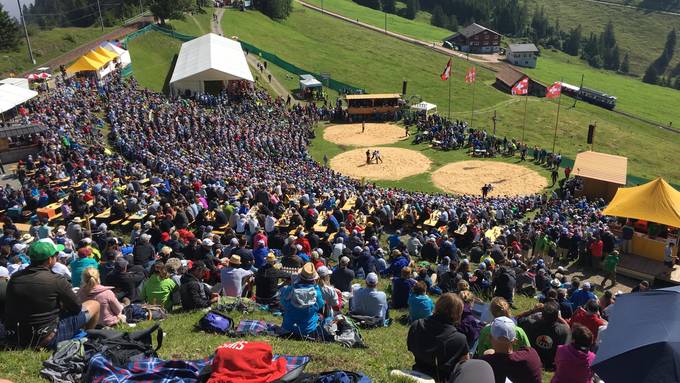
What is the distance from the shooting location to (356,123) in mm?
57125

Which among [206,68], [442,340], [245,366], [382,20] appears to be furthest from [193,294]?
[382,20]

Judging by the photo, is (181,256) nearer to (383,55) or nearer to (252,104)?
(252,104)

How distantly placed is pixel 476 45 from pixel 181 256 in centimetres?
11276

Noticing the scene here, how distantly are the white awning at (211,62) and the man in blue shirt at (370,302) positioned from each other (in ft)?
144

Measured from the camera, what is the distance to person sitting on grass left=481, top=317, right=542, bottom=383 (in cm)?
702

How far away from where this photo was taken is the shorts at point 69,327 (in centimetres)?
840

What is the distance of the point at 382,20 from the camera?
443ft

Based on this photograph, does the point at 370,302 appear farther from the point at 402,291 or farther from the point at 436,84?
the point at 436,84

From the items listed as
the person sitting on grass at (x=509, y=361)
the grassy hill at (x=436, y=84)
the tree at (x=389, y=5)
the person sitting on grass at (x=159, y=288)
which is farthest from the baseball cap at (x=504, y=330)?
the tree at (x=389, y=5)

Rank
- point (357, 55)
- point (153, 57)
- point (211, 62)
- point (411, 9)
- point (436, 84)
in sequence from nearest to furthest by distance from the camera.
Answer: point (211, 62) < point (153, 57) < point (436, 84) < point (357, 55) < point (411, 9)

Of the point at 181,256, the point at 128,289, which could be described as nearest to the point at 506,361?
the point at 128,289

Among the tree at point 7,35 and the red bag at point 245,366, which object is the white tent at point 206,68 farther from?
the red bag at point 245,366

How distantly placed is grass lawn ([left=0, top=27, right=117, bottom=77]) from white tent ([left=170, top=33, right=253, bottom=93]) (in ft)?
52.3

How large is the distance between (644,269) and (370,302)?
57.7 ft
